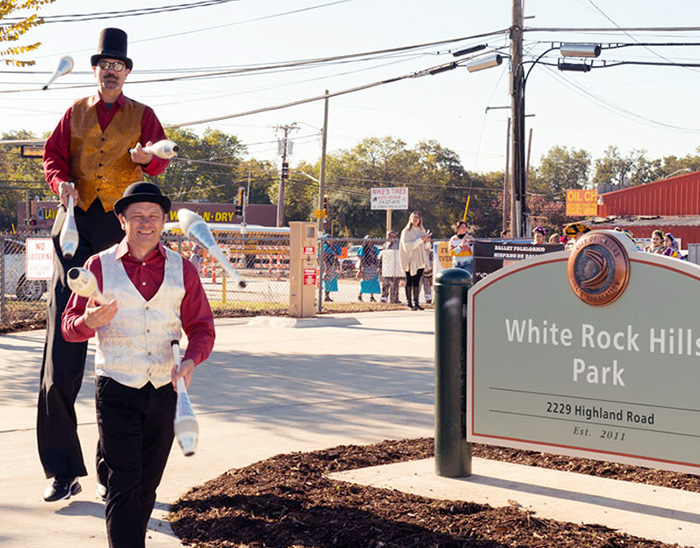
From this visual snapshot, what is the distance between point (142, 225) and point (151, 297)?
28 cm

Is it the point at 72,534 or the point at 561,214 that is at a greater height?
the point at 561,214

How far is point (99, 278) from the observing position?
12.1ft

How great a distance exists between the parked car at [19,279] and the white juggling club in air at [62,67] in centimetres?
1507

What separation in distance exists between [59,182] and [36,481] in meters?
1.70

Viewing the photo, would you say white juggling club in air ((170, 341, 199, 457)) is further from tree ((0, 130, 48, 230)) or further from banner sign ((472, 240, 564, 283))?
tree ((0, 130, 48, 230))

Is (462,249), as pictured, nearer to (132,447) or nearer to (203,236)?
(132,447)

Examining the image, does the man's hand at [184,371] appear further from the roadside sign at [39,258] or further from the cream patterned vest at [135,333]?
the roadside sign at [39,258]

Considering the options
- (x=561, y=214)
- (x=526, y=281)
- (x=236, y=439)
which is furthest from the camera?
(x=561, y=214)

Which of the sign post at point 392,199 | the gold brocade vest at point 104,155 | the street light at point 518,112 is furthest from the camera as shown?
the sign post at point 392,199

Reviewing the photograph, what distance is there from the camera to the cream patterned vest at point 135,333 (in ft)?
12.0

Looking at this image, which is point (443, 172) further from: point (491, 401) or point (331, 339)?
point (491, 401)

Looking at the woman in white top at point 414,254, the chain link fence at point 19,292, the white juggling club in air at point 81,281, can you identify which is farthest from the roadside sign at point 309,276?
the white juggling club in air at point 81,281

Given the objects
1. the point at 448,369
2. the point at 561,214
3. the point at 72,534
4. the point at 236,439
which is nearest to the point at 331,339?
the point at 236,439

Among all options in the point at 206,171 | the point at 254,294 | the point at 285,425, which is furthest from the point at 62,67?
the point at 206,171
